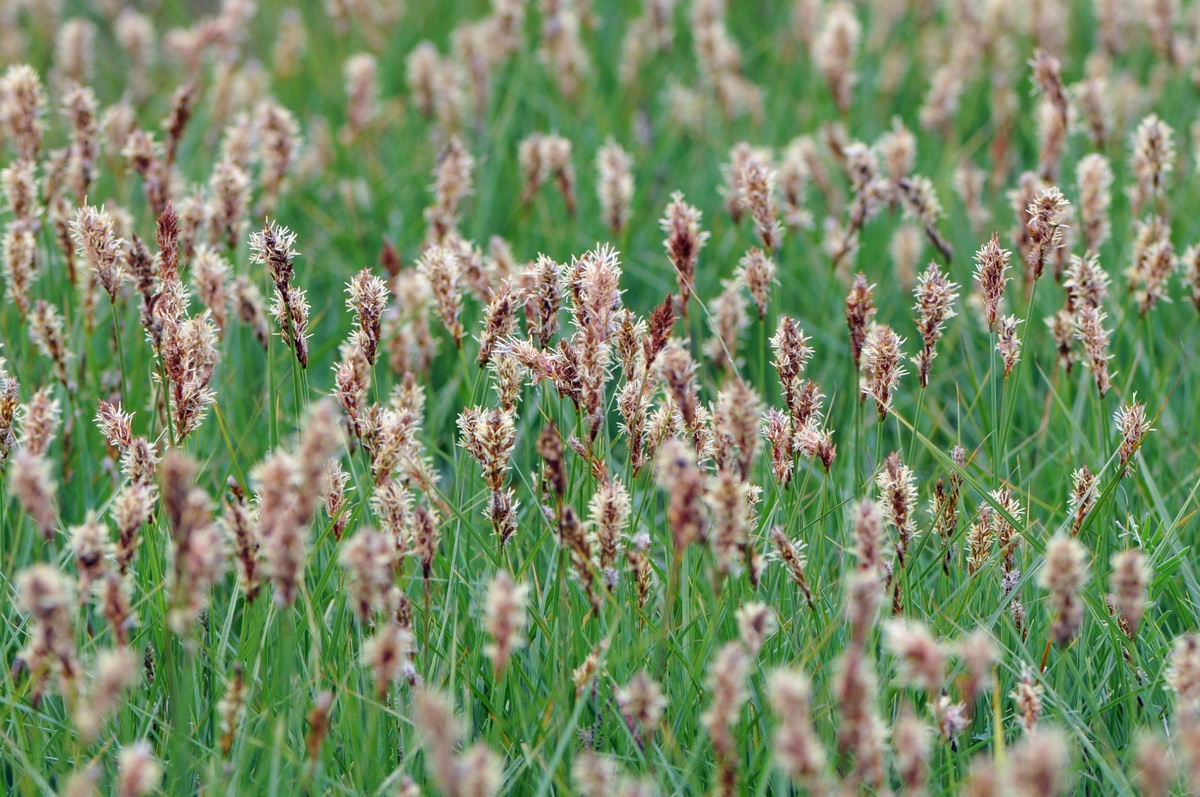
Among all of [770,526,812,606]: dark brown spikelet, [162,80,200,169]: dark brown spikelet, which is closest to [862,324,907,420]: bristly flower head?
[770,526,812,606]: dark brown spikelet

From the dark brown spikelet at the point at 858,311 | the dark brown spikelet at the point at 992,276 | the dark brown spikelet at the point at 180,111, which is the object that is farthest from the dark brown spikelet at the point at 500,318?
the dark brown spikelet at the point at 180,111

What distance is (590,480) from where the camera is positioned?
2557mm

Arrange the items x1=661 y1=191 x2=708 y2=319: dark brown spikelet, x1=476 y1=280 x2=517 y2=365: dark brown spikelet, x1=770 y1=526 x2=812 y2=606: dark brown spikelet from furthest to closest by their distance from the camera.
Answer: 1. x1=661 y1=191 x2=708 y2=319: dark brown spikelet
2. x1=476 y1=280 x2=517 y2=365: dark brown spikelet
3. x1=770 y1=526 x2=812 y2=606: dark brown spikelet

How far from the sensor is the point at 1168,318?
401 cm

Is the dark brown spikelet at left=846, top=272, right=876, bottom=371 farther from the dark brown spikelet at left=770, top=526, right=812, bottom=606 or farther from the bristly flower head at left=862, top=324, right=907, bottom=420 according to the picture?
the dark brown spikelet at left=770, top=526, right=812, bottom=606

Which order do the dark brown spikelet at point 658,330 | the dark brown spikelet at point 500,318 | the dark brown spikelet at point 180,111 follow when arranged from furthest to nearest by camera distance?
the dark brown spikelet at point 180,111 → the dark brown spikelet at point 500,318 → the dark brown spikelet at point 658,330

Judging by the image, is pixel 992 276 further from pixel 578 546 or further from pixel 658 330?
pixel 578 546

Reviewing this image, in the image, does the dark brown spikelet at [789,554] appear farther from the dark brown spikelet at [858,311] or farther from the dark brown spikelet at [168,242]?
the dark brown spikelet at [168,242]

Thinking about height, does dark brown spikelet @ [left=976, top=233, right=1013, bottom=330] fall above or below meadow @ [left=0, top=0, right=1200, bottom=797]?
above

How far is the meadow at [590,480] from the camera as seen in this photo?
1.70 m

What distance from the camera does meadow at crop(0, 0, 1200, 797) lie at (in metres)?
1.70

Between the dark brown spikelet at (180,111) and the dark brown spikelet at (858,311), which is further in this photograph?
the dark brown spikelet at (180,111)

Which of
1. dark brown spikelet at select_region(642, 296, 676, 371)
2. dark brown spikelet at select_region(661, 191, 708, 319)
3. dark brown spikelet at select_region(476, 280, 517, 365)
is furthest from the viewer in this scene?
dark brown spikelet at select_region(661, 191, 708, 319)

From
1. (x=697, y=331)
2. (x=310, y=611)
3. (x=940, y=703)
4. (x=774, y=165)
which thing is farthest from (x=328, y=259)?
(x=940, y=703)
